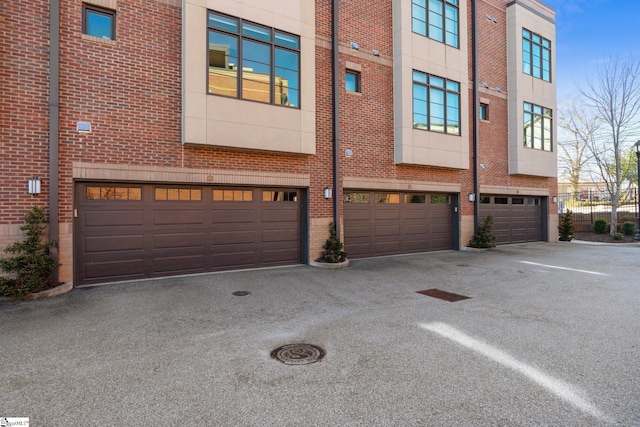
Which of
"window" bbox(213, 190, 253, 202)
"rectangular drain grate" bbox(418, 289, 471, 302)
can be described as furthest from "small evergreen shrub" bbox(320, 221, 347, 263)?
"rectangular drain grate" bbox(418, 289, 471, 302)

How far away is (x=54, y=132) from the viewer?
693 centimetres

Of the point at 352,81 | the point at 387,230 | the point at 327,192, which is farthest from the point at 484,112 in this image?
the point at 327,192

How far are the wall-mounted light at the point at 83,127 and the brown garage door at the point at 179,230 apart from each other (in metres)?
1.12

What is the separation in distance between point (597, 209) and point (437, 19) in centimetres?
1764

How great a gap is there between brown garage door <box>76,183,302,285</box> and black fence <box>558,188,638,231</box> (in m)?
18.3

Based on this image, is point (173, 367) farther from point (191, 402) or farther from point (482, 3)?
point (482, 3)

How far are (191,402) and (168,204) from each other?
6184 mm

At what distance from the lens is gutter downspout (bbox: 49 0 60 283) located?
689 centimetres

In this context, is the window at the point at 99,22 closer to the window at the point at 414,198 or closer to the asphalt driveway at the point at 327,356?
the asphalt driveway at the point at 327,356

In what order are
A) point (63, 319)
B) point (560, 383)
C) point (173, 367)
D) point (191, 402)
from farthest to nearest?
point (63, 319), point (173, 367), point (560, 383), point (191, 402)

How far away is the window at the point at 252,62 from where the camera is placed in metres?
8.42

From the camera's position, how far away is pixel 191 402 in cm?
297

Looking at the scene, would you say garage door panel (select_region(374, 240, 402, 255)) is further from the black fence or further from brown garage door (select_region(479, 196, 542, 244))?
the black fence

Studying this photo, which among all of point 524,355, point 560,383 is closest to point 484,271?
point 524,355
